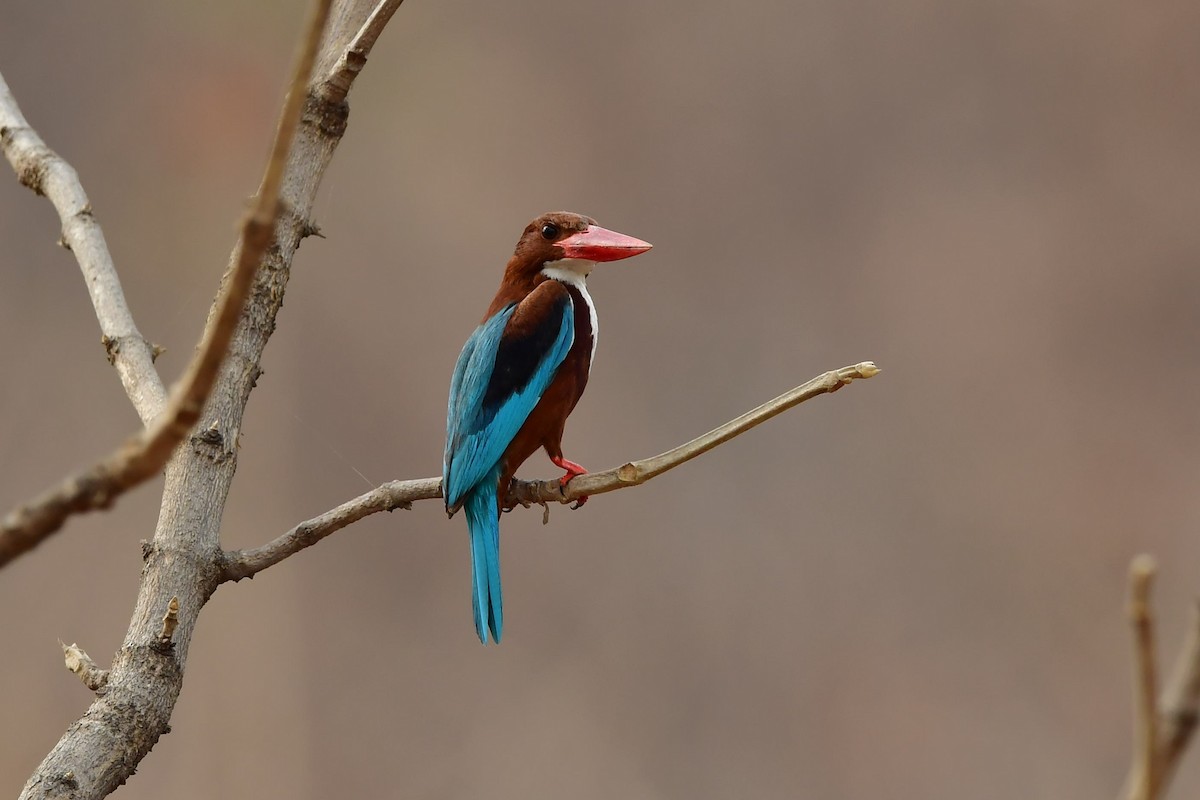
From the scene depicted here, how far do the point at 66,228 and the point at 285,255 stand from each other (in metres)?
0.27

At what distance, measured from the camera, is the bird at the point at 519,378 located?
150 centimetres

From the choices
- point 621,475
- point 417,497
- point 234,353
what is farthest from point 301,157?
point 621,475

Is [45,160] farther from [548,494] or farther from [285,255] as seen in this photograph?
[548,494]

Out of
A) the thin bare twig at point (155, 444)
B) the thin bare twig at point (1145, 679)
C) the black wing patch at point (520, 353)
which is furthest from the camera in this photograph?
the black wing patch at point (520, 353)

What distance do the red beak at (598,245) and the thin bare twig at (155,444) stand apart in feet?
3.51

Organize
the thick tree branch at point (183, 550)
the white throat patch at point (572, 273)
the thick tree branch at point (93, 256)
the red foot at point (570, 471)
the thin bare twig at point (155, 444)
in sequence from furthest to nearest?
the white throat patch at point (572, 273), the red foot at point (570, 471), the thick tree branch at point (93, 256), the thick tree branch at point (183, 550), the thin bare twig at point (155, 444)

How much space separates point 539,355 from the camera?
5.19ft

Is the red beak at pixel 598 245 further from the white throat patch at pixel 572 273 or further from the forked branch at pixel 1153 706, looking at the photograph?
the forked branch at pixel 1153 706

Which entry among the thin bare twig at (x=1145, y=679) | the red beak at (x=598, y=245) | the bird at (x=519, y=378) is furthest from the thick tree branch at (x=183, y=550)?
the thin bare twig at (x=1145, y=679)

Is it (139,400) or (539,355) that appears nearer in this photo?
(139,400)

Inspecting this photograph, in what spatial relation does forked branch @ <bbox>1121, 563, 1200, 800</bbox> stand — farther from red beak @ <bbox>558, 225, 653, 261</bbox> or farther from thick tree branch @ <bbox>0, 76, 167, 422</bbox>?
red beak @ <bbox>558, 225, 653, 261</bbox>

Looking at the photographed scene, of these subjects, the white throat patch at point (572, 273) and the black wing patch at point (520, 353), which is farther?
the white throat patch at point (572, 273)

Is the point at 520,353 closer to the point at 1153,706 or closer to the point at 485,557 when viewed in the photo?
the point at 485,557

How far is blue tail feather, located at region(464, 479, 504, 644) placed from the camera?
149 centimetres
